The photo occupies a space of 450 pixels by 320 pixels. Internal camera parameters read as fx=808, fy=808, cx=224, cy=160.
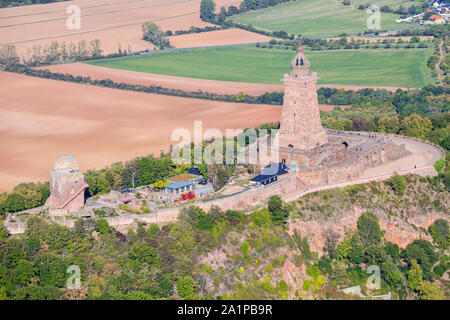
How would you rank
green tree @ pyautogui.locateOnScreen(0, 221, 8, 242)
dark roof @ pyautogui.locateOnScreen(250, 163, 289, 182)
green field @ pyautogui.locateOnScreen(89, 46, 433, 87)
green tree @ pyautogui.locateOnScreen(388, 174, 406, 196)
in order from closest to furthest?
green tree @ pyautogui.locateOnScreen(0, 221, 8, 242) → dark roof @ pyautogui.locateOnScreen(250, 163, 289, 182) → green tree @ pyautogui.locateOnScreen(388, 174, 406, 196) → green field @ pyautogui.locateOnScreen(89, 46, 433, 87)

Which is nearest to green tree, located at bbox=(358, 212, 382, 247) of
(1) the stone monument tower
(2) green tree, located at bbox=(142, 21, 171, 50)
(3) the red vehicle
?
(3) the red vehicle

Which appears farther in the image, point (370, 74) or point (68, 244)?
point (370, 74)

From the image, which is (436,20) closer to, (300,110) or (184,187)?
(300,110)

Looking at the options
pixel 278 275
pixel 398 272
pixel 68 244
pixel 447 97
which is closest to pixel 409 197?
pixel 398 272

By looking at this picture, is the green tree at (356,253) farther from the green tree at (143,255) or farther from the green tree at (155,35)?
the green tree at (155,35)

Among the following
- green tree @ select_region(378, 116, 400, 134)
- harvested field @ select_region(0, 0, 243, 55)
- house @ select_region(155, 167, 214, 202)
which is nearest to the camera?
house @ select_region(155, 167, 214, 202)

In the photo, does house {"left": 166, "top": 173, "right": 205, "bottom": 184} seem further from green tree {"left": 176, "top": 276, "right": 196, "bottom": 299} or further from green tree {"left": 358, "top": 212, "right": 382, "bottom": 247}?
green tree {"left": 358, "top": 212, "right": 382, "bottom": 247}

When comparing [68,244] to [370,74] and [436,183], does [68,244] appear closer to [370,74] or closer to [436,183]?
[436,183]
